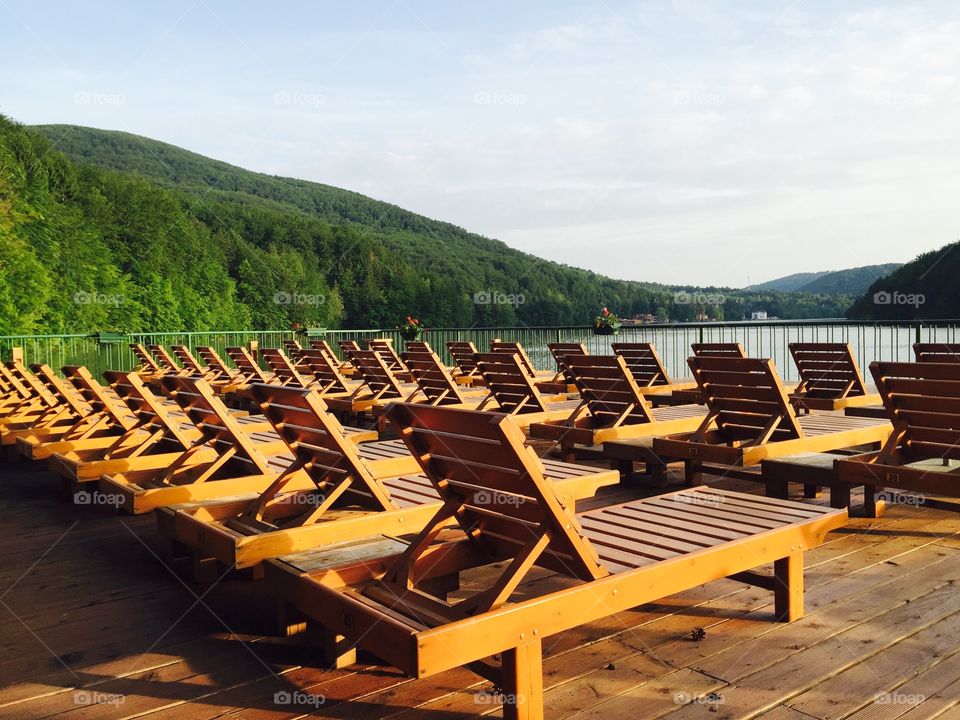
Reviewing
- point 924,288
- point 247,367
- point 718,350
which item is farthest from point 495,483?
point 924,288

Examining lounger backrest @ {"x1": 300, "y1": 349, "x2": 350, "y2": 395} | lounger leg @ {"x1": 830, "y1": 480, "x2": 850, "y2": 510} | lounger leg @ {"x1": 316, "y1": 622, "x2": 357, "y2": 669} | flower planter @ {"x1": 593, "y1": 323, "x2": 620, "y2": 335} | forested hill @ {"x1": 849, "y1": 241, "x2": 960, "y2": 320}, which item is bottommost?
lounger leg @ {"x1": 316, "y1": 622, "x2": 357, "y2": 669}

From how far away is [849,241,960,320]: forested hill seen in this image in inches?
971

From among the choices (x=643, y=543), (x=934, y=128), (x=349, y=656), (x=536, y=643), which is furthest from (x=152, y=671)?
(x=934, y=128)

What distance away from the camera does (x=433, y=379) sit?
25.8ft

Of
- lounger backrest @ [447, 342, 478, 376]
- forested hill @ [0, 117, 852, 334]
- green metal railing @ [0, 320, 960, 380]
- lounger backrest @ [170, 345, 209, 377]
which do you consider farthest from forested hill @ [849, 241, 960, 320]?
lounger backrest @ [170, 345, 209, 377]

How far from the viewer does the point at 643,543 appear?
9.04ft

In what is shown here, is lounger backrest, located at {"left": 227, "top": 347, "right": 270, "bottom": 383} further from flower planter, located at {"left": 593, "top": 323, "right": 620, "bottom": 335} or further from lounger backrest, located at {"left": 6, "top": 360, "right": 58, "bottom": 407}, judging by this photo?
flower planter, located at {"left": 593, "top": 323, "right": 620, "bottom": 335}

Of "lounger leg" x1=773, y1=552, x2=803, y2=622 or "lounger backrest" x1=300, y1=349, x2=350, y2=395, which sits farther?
"lounger backrest" x1=300, y1=349, x2=350, y2=395

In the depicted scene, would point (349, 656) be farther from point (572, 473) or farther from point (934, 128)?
point (934, 128)

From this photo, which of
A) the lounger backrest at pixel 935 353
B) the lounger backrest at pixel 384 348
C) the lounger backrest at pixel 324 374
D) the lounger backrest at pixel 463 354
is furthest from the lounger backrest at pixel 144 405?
the lounger backrest at pixel 384 348

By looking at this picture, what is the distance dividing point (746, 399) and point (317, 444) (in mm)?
2900

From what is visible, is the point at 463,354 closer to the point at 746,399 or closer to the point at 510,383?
the point at 510,383

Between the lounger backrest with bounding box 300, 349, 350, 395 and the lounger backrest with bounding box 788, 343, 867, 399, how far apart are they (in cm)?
494

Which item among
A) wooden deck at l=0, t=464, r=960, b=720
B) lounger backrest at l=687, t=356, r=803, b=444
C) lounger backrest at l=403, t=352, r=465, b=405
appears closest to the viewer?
wooden deck at l=0, t=464, r=960, b=720
